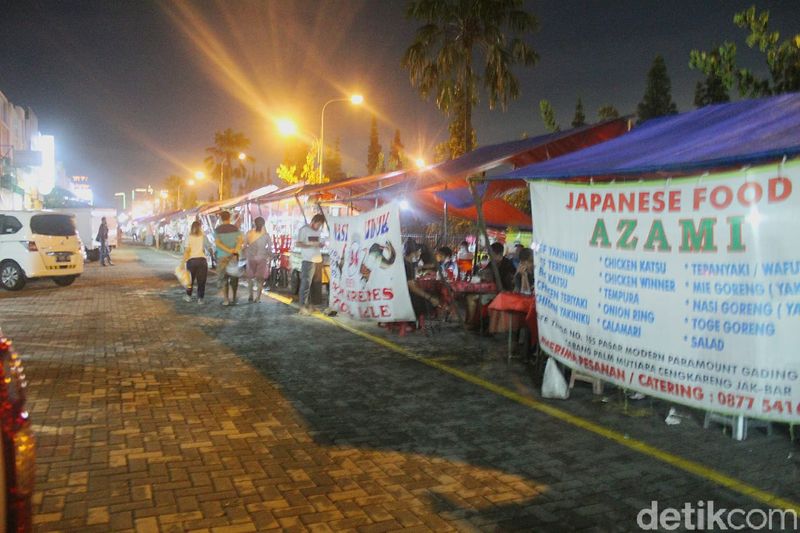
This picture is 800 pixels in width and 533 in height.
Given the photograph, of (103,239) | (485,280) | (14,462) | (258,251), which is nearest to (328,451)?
(14,462)

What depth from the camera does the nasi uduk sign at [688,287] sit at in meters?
4.40

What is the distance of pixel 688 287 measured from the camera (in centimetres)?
491

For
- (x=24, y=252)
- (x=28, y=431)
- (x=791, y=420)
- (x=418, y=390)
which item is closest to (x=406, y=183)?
(x=418, y=390)

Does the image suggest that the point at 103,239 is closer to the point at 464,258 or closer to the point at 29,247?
the point at 29,247

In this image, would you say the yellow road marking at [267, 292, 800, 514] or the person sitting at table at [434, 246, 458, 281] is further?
the person sitting at table at [434, 246, 458, 281]

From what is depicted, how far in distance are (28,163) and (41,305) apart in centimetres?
3669

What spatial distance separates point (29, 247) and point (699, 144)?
15476 mm

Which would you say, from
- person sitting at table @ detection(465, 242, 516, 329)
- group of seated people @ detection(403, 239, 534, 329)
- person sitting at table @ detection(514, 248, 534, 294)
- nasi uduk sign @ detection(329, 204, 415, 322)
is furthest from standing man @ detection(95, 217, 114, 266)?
person sitting at table @ detection(514, 248, 534, 294)

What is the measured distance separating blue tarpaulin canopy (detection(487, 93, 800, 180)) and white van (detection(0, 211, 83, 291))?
13.1 meters

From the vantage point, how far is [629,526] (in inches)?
151

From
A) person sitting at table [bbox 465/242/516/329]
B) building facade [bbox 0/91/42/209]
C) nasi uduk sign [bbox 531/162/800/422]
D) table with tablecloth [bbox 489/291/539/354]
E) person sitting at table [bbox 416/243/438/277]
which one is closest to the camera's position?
nasi uduk sign [bbox 531/162/800/422]

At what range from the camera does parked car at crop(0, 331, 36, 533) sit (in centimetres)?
237

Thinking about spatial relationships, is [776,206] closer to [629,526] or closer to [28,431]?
[629,526]

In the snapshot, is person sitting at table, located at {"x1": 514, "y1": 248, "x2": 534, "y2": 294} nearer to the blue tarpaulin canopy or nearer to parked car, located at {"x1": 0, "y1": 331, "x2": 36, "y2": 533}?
the blue tarpaulin canopy
